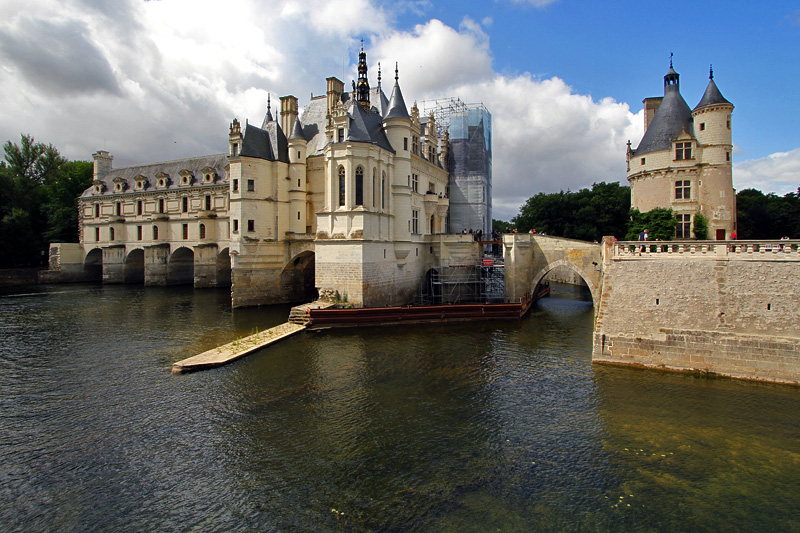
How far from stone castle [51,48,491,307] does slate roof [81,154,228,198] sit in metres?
0.19

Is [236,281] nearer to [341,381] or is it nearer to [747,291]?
[341,381]

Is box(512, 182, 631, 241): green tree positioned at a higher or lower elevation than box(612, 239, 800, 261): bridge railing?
higher

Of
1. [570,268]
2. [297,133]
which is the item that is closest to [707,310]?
[570,268]

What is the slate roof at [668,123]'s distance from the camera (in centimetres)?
3184

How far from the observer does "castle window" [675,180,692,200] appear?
3130 cm

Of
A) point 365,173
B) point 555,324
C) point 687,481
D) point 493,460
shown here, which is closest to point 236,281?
point 365,173

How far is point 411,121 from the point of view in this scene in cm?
3475

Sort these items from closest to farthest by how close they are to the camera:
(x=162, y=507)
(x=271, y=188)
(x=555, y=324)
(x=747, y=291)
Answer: (x=162, y=507), (x=747, y=291), (x=555, y=324), (x=271, y=188)

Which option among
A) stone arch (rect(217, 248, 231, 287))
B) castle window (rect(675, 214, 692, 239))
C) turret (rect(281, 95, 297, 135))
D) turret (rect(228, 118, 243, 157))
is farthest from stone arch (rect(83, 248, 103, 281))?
castle window (rect(675, 214, 692, 239))

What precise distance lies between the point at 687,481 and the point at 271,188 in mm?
34435

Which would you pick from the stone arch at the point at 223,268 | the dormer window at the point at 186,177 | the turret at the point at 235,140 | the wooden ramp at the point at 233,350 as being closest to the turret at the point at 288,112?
the turret at the point at 235,140

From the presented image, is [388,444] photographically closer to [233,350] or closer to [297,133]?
[233,350]

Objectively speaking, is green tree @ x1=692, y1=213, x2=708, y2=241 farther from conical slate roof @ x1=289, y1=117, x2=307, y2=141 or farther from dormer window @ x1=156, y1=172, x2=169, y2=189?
dormer window @ x1=156, y1=172, x2=169, y2=189

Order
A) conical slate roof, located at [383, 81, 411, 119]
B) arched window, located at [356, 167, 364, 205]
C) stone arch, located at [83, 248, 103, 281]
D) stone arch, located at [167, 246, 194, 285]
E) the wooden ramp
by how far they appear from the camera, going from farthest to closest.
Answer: stone arch, located at [83, 248, 103, 281] → stone arch, located at [167, 246, 194, 285] → conical slate roof, located at [383, 81, 411, 119] → arched window, located at [356, 167, 364, 205] → the wooden ramp
